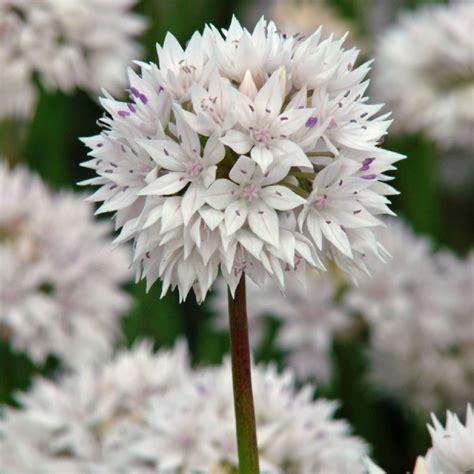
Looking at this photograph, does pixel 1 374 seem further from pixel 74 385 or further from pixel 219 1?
pixel 219 1

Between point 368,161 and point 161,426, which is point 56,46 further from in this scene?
point 368,161

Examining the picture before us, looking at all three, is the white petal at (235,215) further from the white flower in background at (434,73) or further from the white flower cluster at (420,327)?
the white flower in background at (434,73)

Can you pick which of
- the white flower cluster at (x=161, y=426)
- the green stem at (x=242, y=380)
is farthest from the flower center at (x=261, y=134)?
the white flower cluster at (x=161, y=426)

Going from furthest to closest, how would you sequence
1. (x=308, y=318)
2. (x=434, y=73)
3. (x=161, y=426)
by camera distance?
(x=434, y=73) < (x=308, y=318) < (x=161, y=426)

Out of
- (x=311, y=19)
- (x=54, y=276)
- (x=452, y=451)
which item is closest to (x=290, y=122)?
(x=452, y=451)

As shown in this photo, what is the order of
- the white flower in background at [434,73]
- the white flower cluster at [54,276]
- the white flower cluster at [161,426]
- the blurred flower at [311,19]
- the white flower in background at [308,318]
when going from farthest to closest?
1. the blurred flower at [311,19]
2. the white flower in background at [434,73]
3. the white flower in background at [308,318]
4. the white flower cluster at [54,276]
5. the white flower cluster at [161,426]

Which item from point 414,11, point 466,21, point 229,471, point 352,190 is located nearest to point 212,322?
point 466,21

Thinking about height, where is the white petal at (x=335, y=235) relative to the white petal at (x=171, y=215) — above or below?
above

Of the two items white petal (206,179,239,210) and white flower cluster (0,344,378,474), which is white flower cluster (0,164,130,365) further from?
white petal (206,179,239,210)
